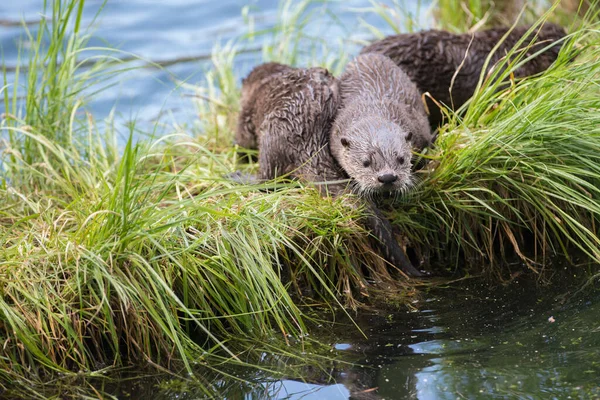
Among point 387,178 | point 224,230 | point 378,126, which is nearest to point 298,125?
point 378,126

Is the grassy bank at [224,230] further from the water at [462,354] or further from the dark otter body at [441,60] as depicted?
the dark otter body at [441,60]

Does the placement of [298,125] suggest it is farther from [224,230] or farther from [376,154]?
[224,230]

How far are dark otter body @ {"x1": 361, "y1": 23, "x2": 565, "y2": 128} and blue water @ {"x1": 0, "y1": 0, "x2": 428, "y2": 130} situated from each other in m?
2.35

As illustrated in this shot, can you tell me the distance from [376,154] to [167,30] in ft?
17.6

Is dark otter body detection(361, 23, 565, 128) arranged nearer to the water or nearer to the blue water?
the water

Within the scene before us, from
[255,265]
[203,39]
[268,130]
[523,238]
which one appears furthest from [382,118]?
[203,39]

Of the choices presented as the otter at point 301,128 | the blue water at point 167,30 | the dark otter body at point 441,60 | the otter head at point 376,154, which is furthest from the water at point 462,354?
the blue water at point 167,30

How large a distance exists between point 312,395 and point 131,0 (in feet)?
23.9

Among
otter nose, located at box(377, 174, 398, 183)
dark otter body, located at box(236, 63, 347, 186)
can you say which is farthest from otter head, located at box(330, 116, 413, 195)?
dark otter body, located at box(236, 63, 347, 186)

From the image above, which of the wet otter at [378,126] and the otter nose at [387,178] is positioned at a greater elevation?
the wet otter at [378,126]

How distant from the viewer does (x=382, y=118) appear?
14.2 feet

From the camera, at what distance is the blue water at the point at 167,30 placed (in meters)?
7.71

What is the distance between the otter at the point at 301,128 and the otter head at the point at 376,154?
0.10 metres

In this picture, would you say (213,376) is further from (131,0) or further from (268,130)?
(131,0)
